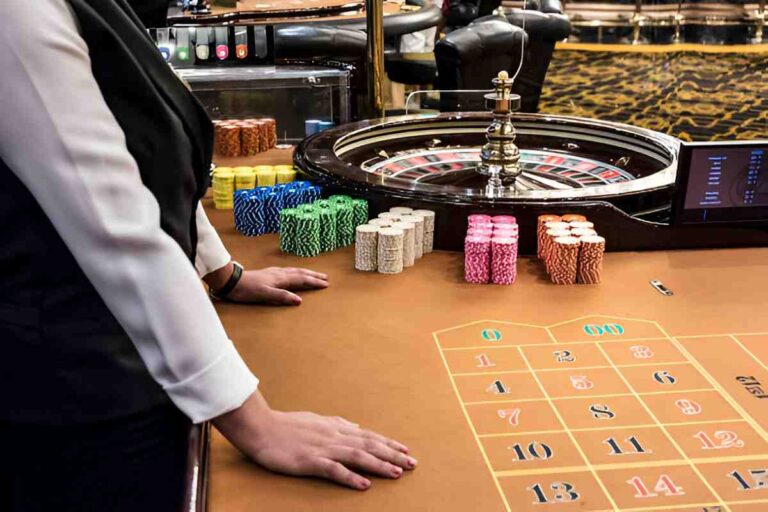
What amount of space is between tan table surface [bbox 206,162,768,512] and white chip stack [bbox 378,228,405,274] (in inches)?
1.1

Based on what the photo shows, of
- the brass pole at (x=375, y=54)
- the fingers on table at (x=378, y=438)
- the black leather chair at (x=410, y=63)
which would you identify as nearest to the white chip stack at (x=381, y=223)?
the fingers on table at (x=378, y=438)

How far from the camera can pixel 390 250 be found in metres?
1.90

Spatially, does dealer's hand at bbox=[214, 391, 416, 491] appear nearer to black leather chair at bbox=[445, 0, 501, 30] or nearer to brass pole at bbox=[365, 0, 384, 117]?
brass pole at bbox=[365, 0, 384, 117]

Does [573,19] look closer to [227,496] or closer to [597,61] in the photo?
[597,61]

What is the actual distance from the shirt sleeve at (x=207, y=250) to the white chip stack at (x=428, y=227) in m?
0.51

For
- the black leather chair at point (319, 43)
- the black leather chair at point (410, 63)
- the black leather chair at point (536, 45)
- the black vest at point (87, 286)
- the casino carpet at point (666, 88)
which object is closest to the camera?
the black vest at point (87, 286)

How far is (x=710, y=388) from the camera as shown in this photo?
4.70ft

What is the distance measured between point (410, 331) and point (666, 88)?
7.28 metres

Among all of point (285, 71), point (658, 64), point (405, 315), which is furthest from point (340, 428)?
point (658, 64)

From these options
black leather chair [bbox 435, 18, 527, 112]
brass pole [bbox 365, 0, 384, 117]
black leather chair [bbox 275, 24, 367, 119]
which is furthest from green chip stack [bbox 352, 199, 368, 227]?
black leather chair [bbox 275, 24, 367, 119]

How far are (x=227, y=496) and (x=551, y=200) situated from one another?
114 cm

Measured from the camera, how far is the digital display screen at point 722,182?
1.98m

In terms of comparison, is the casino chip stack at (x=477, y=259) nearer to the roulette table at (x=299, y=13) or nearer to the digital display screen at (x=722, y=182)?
the digital display screen at (x=722, y=182)

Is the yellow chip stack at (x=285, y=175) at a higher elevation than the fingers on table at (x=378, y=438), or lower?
higher
